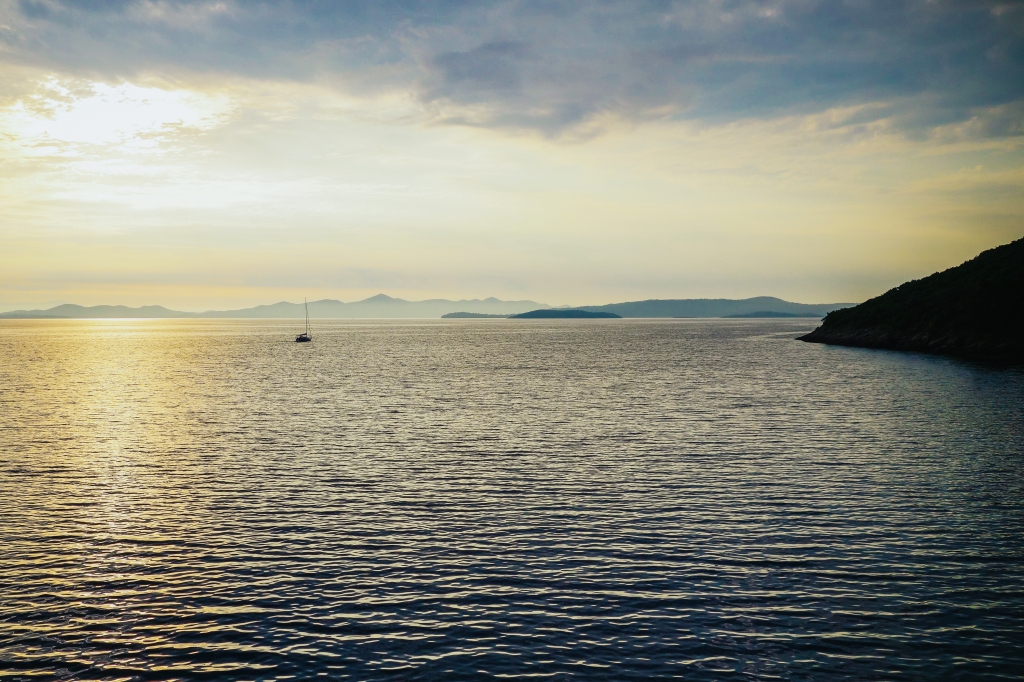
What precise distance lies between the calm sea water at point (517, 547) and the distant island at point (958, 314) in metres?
77.9

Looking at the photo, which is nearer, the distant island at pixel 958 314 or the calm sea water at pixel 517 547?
the calm sea water at pixel 517 547

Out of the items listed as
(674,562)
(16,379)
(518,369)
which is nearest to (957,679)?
(674,562)

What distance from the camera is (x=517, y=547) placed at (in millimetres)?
27656

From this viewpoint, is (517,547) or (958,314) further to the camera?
(958,314)

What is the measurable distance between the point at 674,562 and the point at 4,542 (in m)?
27.6

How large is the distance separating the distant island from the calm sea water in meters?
77.9

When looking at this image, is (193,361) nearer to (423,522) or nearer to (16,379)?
(16,379)

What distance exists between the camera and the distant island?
129 m

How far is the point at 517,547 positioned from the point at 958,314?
152482 mm

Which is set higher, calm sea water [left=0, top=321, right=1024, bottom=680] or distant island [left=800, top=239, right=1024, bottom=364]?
distant island [left=800, top=239, right=1024, bottom=364]

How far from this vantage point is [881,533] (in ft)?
96.5

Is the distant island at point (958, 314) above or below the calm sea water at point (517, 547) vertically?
above

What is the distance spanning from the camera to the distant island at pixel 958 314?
129000mm

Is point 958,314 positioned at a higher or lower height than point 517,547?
higher
